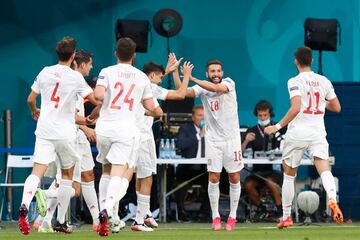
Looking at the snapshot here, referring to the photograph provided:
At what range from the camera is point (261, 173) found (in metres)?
21.4

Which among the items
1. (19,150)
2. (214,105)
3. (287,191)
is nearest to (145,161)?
(214,105)

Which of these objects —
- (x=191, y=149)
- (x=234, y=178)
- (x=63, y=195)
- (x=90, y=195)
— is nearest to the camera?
(x=63, y=195)

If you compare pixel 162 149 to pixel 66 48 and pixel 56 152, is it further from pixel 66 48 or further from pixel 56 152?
pixel 66 48

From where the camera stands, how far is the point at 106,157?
48.9 ft

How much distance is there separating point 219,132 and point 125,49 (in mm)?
3316

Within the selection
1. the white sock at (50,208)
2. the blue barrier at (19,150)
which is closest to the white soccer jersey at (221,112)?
the white sock at (50,208)

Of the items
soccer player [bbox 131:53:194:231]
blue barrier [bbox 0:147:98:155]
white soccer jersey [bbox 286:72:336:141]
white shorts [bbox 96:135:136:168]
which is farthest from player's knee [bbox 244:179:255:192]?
white shorts [bbox 96:135:136:168]

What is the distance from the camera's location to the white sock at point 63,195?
15.6m

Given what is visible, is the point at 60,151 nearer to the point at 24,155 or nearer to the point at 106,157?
the point at 106,157

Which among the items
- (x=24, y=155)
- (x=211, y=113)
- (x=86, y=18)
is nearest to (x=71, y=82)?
(x=211, y=113)

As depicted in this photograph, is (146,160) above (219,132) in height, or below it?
below

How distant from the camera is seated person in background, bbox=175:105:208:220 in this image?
21094 millimetres

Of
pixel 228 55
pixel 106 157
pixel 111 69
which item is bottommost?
pixel 106 157

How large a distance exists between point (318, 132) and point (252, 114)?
6369mm
